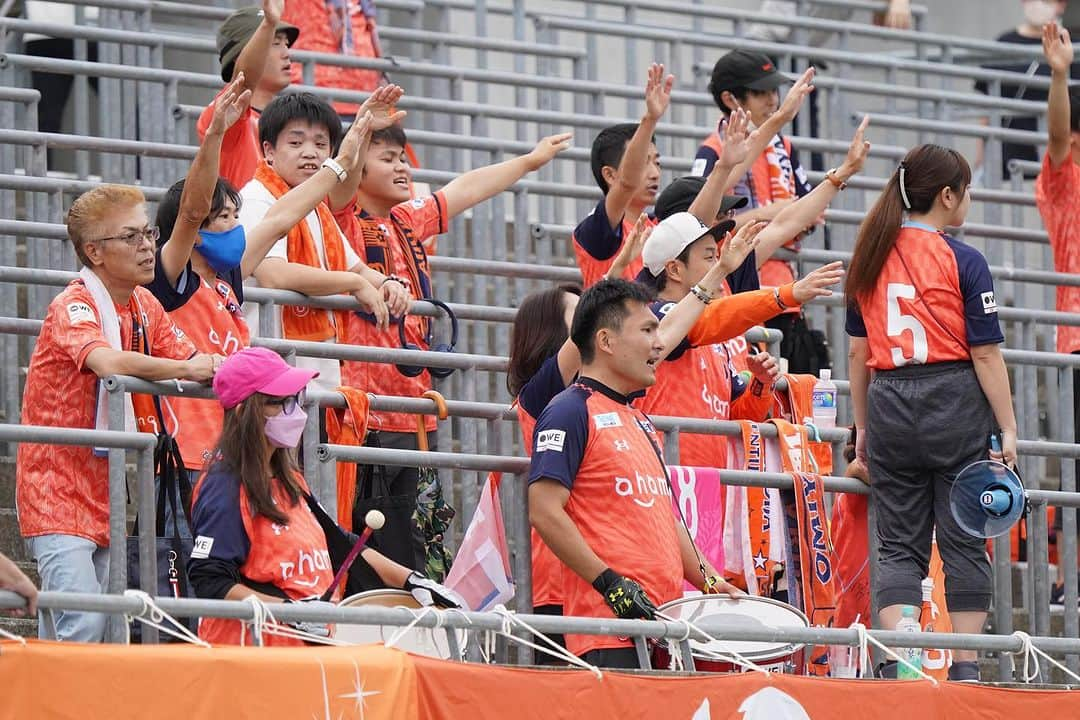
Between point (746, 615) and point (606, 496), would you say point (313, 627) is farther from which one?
point (746, 615)

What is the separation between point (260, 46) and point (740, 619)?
330 centimetres

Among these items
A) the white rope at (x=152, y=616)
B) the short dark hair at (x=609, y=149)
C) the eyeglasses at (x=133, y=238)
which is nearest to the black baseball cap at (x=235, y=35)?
the short dark hair at (x=609, y=149)

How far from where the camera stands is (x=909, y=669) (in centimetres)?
727

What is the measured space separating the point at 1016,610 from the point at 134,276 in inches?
179

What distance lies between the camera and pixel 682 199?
909 cm

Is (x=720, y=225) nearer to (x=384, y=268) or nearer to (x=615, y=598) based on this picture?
(x=384, y=268)

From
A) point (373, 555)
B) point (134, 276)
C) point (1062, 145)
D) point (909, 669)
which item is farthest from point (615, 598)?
point (1062, 145)

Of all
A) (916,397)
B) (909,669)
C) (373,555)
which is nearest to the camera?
(373,555)

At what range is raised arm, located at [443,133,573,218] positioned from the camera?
9383mm

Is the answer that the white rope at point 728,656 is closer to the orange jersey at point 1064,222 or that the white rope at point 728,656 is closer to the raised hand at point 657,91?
the raised hand at point 657,91

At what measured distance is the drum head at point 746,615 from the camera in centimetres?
678

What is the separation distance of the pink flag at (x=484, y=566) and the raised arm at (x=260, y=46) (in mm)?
2466

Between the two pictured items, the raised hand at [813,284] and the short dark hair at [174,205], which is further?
the raised hand at [813,284]

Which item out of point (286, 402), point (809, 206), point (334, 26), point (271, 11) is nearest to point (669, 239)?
point (809, 206)
